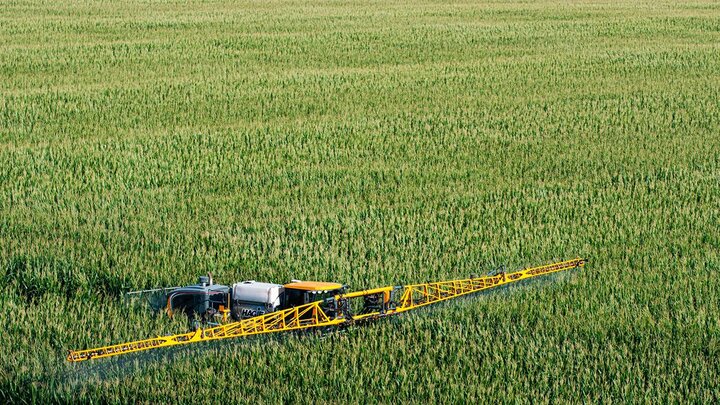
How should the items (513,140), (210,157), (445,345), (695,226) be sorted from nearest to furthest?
1. (445,345)
2. (695,226)
3. (210,157)
4. (513,140)

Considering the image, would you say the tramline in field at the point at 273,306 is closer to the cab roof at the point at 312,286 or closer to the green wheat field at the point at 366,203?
the cab roof at the point at 312,286

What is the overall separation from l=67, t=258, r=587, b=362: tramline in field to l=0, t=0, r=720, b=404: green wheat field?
0.22 m

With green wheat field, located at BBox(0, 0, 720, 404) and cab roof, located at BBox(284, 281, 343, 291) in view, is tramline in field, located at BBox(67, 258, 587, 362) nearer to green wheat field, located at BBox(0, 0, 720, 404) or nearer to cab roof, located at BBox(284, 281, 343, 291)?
cab roof, located at BBox(284, 281, 343, 291)

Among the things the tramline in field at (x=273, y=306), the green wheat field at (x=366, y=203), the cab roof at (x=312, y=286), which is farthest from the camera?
the cab roof at (x=312, y=286)

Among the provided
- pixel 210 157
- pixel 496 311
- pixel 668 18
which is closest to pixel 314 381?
pixel 496 311

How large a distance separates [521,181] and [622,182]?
1976mm

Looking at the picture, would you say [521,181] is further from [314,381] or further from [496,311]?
[314,381]

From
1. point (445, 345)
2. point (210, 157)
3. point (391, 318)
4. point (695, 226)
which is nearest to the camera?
point (445, 345)

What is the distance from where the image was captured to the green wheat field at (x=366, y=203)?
37.2 feet

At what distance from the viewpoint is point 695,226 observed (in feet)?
60.1

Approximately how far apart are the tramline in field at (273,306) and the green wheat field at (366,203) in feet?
0.73

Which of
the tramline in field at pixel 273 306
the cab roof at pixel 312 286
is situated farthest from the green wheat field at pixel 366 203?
the cab roof at pixel 312 286

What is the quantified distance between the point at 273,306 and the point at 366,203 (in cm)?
780


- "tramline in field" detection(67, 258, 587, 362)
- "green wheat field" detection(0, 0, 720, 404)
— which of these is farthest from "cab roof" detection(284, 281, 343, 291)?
"green wheat field" detection(0, 0, 720, 404)
